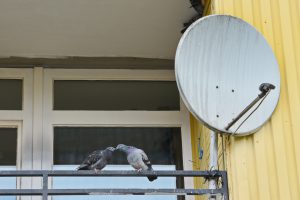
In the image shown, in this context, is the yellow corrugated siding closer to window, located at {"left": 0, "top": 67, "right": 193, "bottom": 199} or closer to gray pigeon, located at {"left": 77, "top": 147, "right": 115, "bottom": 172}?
gray pigeon, located at {"left": 77, "top": 147, "right": 115, "bottom": 172}

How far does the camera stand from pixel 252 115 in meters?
6.47

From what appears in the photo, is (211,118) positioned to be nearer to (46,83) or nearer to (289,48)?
(289,48)

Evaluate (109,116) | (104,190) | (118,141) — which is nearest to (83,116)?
(109,116)

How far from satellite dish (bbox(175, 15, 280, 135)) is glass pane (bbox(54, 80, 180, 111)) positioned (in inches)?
87.5

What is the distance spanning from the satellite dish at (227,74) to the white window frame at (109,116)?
203cm

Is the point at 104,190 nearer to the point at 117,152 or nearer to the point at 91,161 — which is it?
the point at 91,161

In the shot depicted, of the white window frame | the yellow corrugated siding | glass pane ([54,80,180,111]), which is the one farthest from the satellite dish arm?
glass pane ([54,80,180,111])

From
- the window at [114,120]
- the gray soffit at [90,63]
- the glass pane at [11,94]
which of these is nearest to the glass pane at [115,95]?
the window at [114,120]

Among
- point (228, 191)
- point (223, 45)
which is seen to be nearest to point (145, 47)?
point (223, 45)

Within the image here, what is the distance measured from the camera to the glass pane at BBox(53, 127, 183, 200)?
844 cm

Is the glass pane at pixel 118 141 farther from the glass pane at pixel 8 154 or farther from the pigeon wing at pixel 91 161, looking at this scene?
the pigeon wing at pixel 91 161

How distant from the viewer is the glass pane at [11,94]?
339 inches

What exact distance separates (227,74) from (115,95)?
8.00 ft

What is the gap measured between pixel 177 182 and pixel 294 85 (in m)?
2.30
